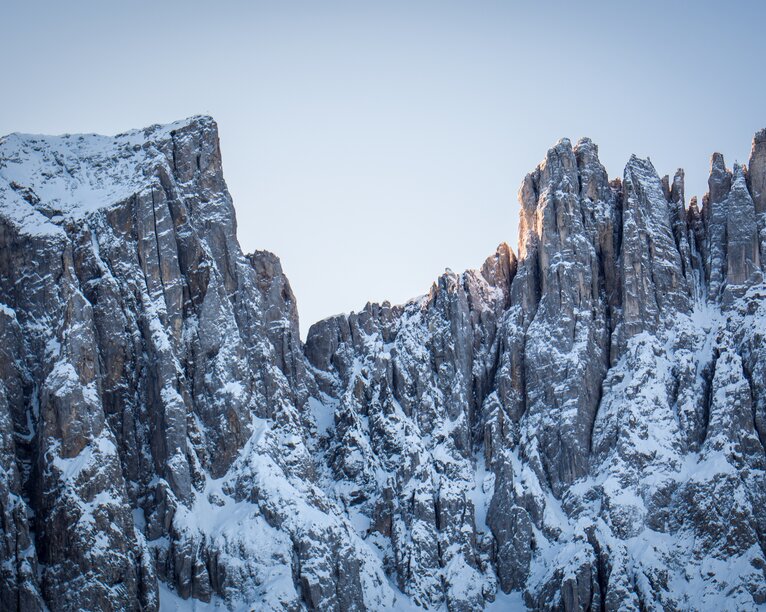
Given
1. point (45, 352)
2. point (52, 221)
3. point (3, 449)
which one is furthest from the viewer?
point (52, 221)

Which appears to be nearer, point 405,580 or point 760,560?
point 760,560

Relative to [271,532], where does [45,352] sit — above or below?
above

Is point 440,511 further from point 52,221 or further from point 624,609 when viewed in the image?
point 52,221

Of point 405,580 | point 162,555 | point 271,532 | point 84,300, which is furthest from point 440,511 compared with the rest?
point 84,300

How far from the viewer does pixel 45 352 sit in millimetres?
184750

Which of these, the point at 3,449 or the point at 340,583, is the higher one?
the point at 3,449

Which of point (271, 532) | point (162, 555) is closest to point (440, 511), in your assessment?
point (271, 532)

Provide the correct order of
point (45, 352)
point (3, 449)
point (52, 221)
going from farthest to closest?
point (52, 221)
point (45, 352)
point (3, 449)

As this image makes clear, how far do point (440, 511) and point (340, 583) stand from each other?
20919 millimetres

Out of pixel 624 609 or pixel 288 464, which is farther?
pixel 288 464

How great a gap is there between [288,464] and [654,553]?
53872mm

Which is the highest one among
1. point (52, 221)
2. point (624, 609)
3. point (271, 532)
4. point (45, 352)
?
point (52, 221)

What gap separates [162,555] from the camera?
7274 inches

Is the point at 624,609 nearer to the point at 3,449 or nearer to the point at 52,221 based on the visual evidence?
the point at 3,449
